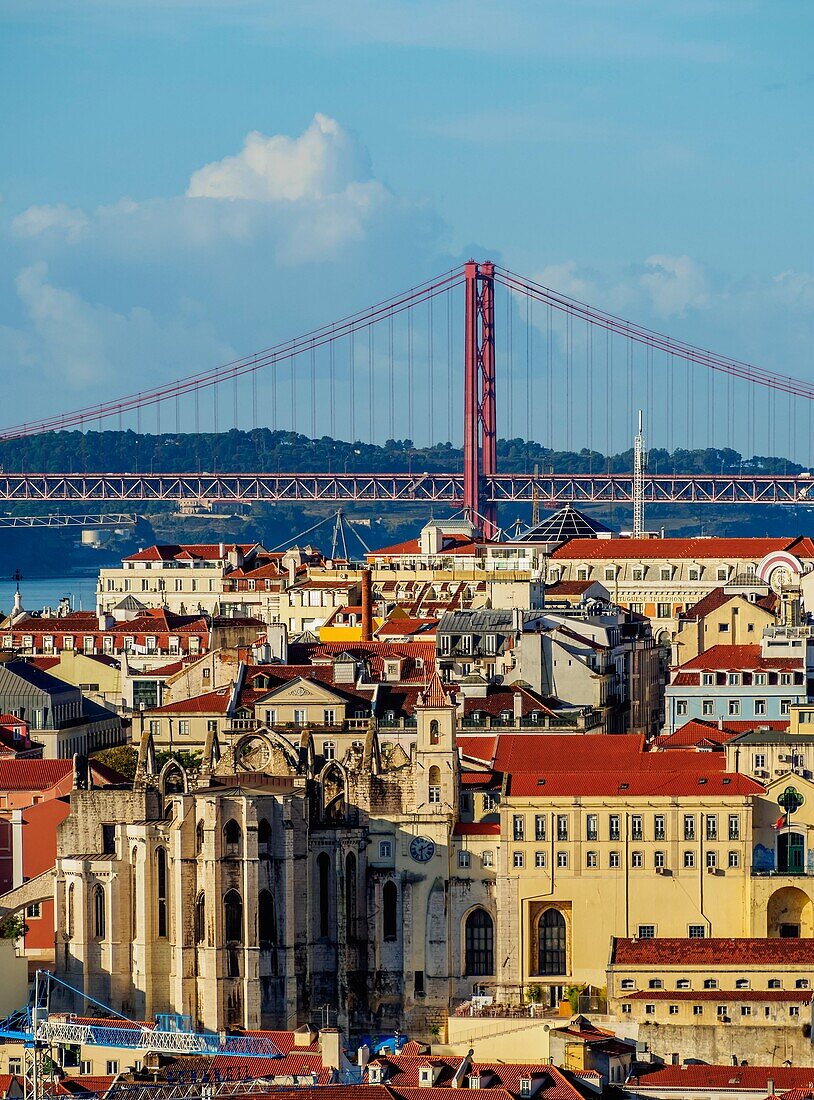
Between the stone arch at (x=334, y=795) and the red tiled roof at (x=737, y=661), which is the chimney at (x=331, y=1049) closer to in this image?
the stone arch at (x=334, y=795)

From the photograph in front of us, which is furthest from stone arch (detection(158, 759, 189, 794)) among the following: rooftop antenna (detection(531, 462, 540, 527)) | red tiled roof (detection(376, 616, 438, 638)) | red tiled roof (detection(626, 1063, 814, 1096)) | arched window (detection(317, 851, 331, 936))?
rooftop antenna (detection(531, 462, 540, 527))

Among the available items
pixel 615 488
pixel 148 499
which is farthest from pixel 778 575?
pixel 148 499

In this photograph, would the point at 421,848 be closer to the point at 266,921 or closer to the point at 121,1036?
the point at 266,921

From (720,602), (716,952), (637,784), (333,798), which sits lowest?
(716,952)

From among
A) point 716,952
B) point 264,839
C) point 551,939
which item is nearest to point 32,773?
point 264,839

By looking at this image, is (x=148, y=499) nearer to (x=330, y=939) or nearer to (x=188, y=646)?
(x=188, y=646)

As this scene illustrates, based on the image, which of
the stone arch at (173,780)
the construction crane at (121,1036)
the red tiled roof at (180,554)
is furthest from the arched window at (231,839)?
the red tiled roof at (180,554)

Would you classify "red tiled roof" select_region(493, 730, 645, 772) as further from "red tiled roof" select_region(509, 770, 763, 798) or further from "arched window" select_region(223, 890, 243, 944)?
"arched window" select_region(223, 890, 243, 944)
